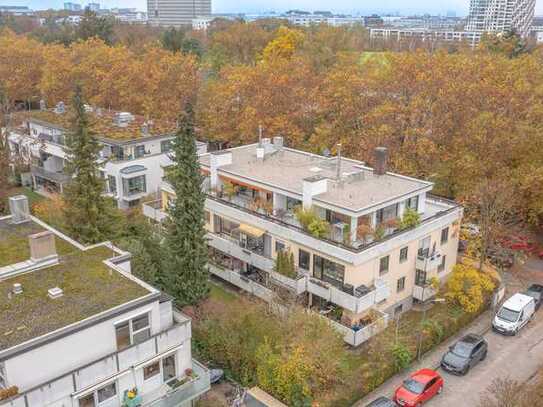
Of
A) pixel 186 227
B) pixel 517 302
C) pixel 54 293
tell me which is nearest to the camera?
pixel 54 293

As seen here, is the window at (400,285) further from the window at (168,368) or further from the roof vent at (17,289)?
the roof vent at (17,289)

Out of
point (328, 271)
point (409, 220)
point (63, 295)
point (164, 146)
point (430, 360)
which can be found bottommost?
point (430, 360)

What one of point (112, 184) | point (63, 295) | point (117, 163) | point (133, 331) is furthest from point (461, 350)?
point (112, 184)

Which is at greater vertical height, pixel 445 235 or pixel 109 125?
pixel 109 125

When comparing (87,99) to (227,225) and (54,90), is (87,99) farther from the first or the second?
(227,225)

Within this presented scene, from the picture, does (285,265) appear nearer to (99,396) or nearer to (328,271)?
(328,271)

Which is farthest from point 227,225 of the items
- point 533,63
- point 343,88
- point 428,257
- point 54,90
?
point 54,90

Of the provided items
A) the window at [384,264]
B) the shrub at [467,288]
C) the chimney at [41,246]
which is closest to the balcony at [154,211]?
the chimney at [41,246]
